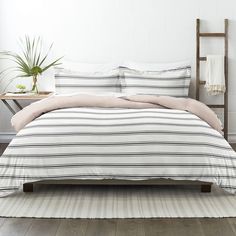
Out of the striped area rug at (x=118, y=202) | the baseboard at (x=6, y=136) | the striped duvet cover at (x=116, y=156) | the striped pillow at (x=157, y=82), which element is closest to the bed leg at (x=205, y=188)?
the striped area rug at (x=118, y=202)

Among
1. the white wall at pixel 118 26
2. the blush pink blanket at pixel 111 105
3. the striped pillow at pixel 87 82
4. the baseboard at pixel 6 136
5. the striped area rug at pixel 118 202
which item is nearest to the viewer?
the striped area rug at pixel 118 202

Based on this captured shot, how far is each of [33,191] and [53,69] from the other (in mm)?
2195

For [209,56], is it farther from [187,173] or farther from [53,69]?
[187,173]

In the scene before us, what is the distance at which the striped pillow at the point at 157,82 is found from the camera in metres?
5.23

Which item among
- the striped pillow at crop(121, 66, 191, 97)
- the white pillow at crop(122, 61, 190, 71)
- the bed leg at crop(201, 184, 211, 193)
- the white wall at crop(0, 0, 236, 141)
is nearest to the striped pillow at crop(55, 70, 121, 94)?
the striped pillow at crop(121, 66, 191, 97)

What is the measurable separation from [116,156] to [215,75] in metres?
2.28

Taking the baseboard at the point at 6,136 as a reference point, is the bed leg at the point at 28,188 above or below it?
below

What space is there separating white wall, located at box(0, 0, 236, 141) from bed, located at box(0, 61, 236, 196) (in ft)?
6.88

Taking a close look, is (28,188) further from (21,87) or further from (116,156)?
(21,87)

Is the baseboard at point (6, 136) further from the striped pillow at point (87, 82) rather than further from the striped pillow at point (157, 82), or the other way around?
the striped pillow at point (157, 82)

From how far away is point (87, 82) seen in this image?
5.23m

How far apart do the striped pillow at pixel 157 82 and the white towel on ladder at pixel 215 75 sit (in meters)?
0.23

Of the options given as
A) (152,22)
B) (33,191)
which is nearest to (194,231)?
(33,191)

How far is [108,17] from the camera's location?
18.2ft
